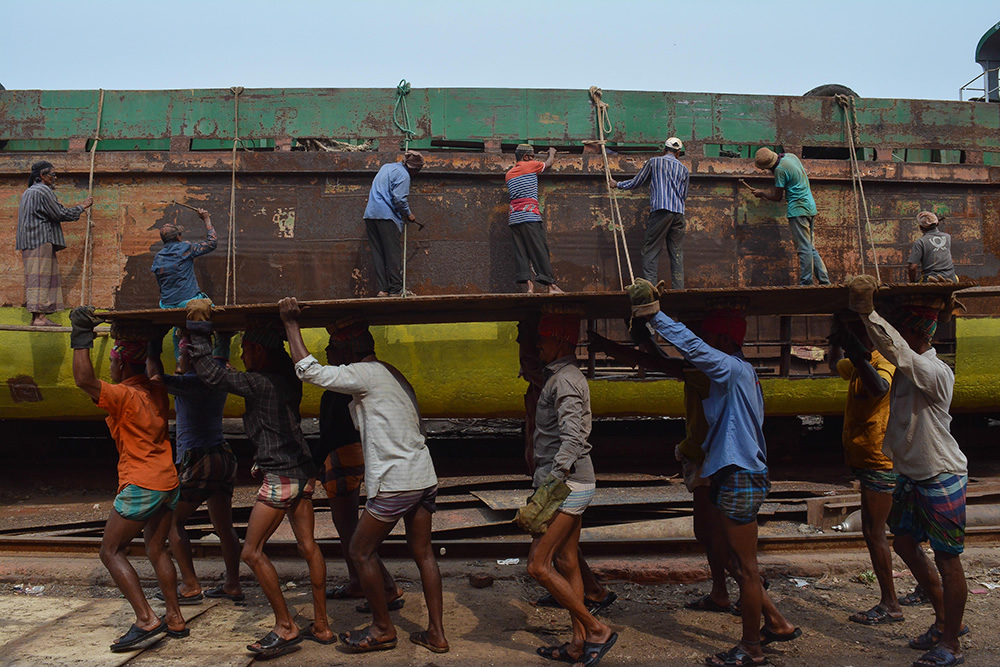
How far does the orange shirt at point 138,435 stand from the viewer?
4.25 meters

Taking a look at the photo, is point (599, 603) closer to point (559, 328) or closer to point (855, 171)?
point (559, 328)

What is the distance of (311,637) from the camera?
439cm

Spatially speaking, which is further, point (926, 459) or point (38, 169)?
point (38, 169)

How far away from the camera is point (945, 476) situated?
3949mm

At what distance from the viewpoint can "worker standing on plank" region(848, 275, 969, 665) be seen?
151 inches

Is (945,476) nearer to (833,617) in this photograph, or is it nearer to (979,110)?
(833,617)

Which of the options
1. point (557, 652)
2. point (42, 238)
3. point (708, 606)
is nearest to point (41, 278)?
point (42, 238)

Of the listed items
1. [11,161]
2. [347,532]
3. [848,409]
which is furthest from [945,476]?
[11,161]

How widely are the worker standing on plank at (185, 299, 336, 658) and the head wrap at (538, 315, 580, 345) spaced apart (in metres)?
1.48

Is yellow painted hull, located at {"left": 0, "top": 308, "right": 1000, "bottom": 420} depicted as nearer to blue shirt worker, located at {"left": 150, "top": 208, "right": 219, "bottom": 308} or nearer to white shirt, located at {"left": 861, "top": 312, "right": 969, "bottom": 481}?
blue shirt worker, located at {"left": 150, "top": 208, "right": 219, "bottom": 308}

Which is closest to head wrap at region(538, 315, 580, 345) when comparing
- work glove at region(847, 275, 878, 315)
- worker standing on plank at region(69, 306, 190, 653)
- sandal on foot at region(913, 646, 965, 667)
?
work glove at region(847, 275, 878, 315)

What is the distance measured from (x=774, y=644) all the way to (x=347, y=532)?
257 centimetres

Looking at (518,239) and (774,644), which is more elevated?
(518,239)

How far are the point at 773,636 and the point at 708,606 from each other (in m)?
0.69
